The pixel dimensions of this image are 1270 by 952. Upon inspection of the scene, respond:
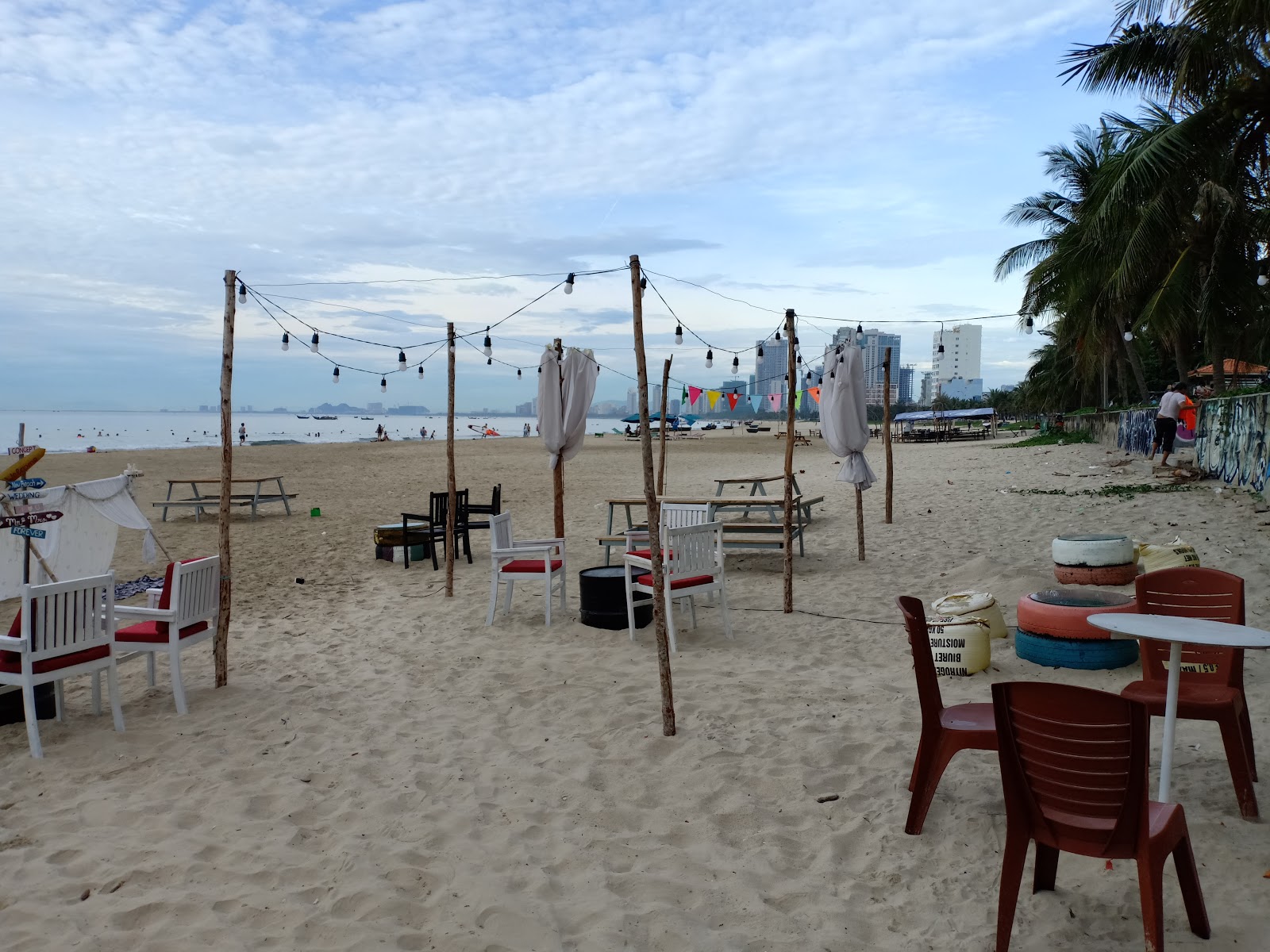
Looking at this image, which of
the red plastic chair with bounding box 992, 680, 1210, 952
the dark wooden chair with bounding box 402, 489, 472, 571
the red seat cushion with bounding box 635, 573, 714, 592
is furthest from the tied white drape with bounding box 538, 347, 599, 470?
the red plastic chair with bounding box 992, 680, 1210, 952

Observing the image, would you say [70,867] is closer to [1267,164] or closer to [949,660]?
[949,660]

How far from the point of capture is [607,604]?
685 centimetres

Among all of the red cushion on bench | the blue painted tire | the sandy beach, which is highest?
the red cushion on bench

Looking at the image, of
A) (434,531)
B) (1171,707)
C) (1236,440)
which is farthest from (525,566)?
(1236,440)

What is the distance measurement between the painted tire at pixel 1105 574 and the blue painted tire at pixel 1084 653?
140cm

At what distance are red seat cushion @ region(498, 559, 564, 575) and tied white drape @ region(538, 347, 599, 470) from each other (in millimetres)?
1567

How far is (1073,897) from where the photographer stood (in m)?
2.94

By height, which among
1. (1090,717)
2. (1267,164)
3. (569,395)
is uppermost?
(1267,164)

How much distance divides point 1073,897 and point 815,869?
866mm

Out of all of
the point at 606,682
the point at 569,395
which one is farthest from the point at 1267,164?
the point at 606,682

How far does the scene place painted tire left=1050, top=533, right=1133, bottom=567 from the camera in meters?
6.77

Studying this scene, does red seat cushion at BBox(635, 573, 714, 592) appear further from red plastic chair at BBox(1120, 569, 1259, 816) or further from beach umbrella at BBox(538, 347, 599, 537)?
red plastic chair at BBox(1120, 569, 1259, 816)

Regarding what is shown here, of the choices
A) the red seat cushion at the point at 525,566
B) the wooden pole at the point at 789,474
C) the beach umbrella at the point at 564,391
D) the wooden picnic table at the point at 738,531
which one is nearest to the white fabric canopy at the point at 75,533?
the red seat cushion at the point at 525,566

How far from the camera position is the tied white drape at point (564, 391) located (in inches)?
332
